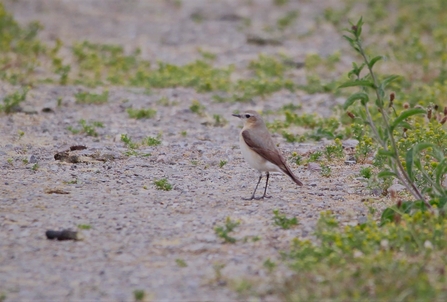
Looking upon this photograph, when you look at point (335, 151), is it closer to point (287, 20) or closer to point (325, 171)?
point (325, 171)

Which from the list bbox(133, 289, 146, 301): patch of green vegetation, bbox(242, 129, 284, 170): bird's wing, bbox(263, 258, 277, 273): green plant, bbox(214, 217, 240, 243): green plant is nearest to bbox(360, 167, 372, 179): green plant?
bbox(242, 129, 284, 170): bird's wing

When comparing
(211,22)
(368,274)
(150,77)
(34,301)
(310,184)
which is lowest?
(34,301)

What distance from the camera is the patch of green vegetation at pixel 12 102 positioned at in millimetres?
11906

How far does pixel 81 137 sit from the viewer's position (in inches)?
441

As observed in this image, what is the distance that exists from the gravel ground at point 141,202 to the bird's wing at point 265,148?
12.0 inches

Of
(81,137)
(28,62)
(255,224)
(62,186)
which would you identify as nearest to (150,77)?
(28,62)

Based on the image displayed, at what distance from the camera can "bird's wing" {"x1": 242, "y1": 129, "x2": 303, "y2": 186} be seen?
8602mm

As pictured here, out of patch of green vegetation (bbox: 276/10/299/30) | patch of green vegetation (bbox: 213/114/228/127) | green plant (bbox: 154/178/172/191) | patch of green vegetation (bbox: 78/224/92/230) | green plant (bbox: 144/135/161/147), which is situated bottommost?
patch of green vegetation (bbox: 78/224/92/230)

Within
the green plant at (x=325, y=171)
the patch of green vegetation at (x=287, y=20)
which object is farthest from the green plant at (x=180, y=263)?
the patch of green vegetation at (x=287, y=20)

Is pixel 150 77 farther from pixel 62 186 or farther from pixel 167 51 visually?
pixel 62 186

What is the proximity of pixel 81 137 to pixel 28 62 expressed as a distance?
4312 millimetres

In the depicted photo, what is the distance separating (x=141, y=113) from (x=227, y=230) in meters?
5.41

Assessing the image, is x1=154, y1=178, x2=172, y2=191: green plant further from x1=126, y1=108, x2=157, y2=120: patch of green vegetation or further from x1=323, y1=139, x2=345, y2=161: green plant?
x1=126, y1=108, x2=157, y2=120: patch of green vegetation

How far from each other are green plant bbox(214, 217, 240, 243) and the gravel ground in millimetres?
62
